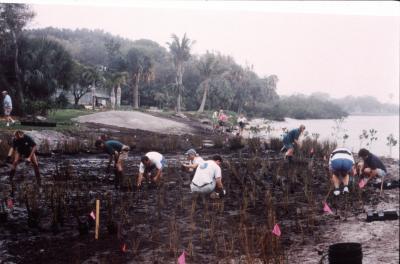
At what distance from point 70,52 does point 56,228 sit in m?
2.67

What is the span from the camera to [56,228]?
4.54 m

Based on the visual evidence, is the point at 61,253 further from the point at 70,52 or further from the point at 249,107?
the point at 249,107

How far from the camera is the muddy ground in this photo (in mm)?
4211

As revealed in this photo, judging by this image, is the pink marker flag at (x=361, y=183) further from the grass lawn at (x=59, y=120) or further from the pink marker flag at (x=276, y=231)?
the grass lawn at (x=59, y=120)

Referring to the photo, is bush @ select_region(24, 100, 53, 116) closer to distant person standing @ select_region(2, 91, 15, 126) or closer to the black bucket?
distant person standing @ select_region(2, 91, 15, 126)

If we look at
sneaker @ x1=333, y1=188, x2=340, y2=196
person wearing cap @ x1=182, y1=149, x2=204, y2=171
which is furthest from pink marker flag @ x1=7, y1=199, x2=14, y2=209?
sneaker @ x1=333, y1=188, x2=340, y2=196

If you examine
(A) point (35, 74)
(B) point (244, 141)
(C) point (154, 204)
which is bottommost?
(C) point (154, 204)

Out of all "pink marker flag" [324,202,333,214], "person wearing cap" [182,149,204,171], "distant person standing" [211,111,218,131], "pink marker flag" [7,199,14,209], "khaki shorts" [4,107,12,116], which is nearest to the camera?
"pink marker flag" [7,199,14,209]

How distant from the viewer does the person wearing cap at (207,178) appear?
5.36 meters

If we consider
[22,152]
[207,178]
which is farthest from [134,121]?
[22,152]

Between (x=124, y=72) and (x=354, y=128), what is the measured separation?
3.82 meters

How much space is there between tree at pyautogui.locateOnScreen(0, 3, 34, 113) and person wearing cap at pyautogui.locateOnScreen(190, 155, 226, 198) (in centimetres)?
259

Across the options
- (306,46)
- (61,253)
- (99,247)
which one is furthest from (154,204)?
(306,46)

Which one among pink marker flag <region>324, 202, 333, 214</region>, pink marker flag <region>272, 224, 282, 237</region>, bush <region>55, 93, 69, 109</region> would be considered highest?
bush <region>55, 93, 69, 109</region>
